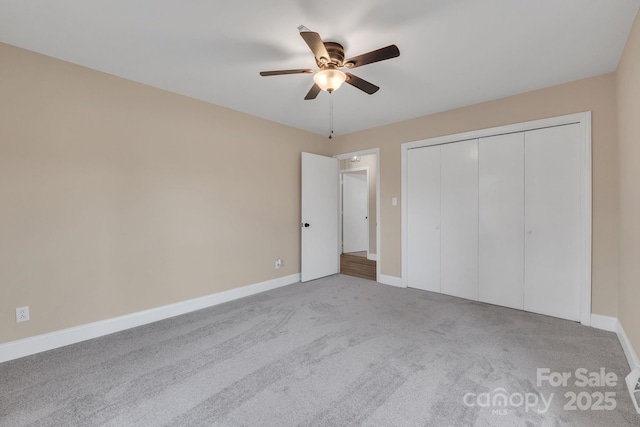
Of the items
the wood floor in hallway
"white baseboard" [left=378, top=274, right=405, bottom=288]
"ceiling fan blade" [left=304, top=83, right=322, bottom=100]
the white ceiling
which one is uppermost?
the white ceiling

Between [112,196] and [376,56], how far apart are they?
2.69 metres

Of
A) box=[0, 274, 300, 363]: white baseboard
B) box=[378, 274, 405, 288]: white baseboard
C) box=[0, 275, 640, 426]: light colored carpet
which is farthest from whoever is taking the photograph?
box=[378, 274, 405, 288]: white baseboard

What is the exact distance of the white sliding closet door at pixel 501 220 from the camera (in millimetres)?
3090

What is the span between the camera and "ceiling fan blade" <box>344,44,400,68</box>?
1.72 metres

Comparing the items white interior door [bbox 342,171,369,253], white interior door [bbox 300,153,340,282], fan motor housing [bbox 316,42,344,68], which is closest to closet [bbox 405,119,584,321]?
white interior door [bbox 300,153,340,282]

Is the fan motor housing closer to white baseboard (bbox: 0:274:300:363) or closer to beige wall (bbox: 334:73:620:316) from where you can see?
beige wall (bbox: 334:73:620:316)

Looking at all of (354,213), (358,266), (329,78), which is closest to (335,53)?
(329,78)

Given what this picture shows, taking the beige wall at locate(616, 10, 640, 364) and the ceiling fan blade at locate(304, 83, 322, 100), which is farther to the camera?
the ceiling fan blade at locate(304, 83, 322, 100)

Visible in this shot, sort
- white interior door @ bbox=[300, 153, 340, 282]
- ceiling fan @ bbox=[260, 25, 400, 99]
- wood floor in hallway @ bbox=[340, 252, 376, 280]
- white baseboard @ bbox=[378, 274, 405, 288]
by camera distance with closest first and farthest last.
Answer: ceiling fan @ bbox=[260, 25, 400, 99] → white baseboard @ bbox=[378, 274, 405, 288] → white interior door @ bbox=[300, 153, 340, 282] → wood floor in hallway @ bbox=[340, 252, 376, 280]

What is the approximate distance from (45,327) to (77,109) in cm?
193

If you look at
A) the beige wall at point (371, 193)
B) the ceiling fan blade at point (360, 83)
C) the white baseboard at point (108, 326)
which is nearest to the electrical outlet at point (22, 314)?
the white baseboard at point (108, 326)

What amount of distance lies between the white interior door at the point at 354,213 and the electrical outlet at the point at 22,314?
5679 mm

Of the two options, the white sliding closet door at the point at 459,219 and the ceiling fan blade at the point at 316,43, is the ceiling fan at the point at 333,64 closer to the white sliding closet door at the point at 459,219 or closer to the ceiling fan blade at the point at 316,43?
the ceiling fan blade at the point at 316,43

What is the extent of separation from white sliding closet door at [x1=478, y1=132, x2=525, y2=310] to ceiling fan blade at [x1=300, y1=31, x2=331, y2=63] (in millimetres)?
2499
